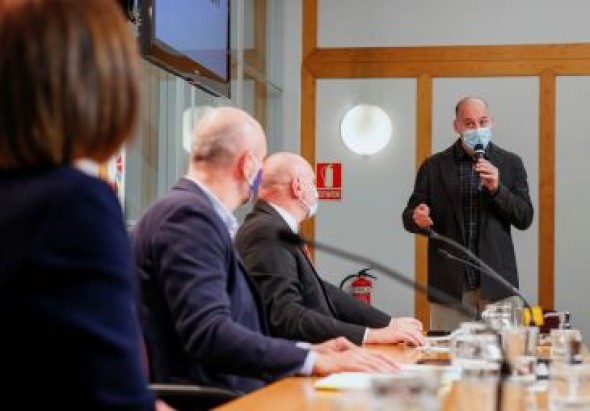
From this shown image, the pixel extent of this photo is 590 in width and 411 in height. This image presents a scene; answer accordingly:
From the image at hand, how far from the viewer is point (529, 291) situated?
7.16 m

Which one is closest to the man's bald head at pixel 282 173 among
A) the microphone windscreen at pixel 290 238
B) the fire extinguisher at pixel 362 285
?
the microphone windscreen at pixel 290 238

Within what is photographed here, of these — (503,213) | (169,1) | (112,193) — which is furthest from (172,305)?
(503,213)

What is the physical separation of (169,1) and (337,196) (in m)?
3.68

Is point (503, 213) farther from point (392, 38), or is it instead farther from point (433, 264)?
point (392, 38)

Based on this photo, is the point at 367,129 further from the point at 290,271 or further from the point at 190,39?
the point at 290,271

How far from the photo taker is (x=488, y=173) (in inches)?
189

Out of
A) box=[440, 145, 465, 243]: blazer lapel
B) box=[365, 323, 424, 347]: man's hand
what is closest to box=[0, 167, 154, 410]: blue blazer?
box=[365, 323, 424, 347]: man's hand

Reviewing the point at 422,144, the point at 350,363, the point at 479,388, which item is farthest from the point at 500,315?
the point at 422,144

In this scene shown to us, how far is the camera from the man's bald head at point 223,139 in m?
2.68

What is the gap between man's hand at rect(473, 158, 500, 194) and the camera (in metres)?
4.78

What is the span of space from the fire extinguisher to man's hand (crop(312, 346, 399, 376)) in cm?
490

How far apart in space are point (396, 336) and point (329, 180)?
14.5ft

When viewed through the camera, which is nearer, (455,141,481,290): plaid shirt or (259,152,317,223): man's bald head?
(259,152,317,223): man's bald head

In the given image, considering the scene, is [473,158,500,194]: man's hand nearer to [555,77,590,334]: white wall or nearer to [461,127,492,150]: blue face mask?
[461,127,492,150]: blue face mask
